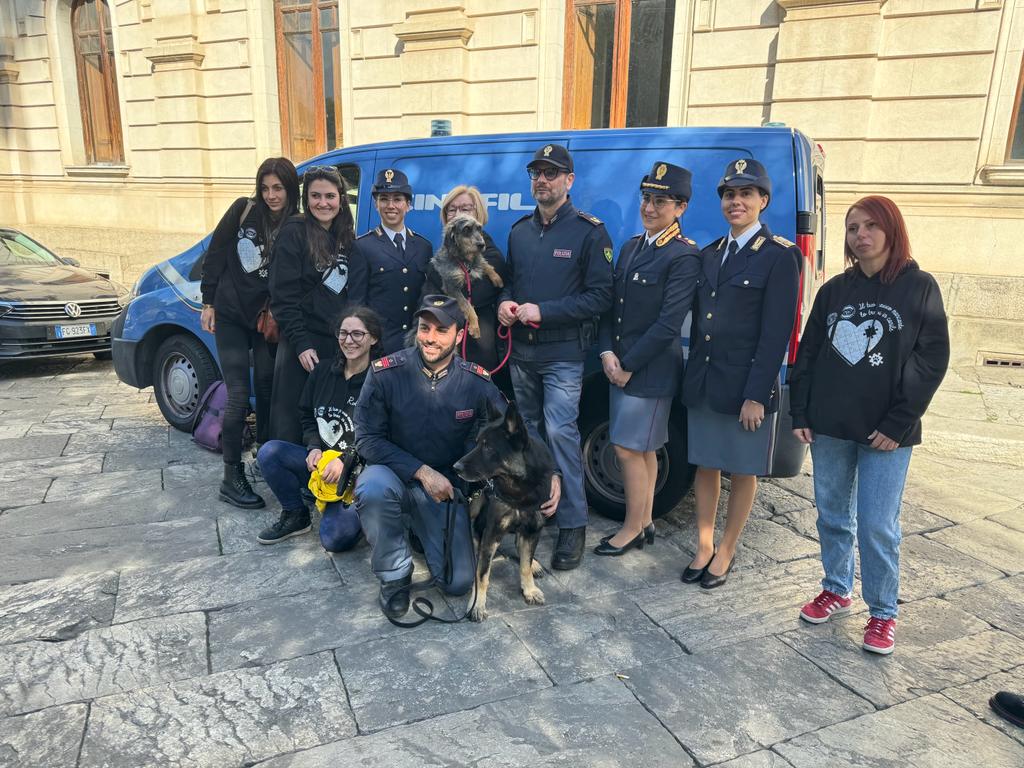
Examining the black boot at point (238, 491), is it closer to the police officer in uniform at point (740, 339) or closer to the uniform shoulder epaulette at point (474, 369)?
the uniform shoulder epaulette at point (474, 369)

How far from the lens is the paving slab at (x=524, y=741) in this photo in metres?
2.37

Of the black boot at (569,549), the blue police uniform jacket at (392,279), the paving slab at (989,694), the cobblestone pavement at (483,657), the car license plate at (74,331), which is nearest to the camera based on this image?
the cobblestone pavement at (483,657)

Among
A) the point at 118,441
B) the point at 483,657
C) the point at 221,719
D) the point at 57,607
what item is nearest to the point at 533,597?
the point at 483,657

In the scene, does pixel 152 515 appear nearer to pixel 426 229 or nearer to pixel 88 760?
pixel 88 760

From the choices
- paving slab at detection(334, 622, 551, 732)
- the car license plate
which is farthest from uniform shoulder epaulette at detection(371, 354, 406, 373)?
the car license plate

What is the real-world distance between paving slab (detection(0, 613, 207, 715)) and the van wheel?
228cm

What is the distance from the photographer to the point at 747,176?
3117 mm

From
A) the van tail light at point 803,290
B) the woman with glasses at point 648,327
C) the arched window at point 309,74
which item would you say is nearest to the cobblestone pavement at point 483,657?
the woman with glasses at point 648,327

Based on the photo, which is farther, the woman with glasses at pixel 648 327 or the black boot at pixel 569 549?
the black boot at pixel 569 549

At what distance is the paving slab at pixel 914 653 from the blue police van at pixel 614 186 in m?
0.93

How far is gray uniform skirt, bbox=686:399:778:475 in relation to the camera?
3.31 m

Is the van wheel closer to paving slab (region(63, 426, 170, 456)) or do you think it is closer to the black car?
paving slab (region(63, 426, 170, 456))

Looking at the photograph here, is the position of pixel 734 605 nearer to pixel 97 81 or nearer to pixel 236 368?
pixel 236 368

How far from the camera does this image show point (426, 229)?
4.60 m
